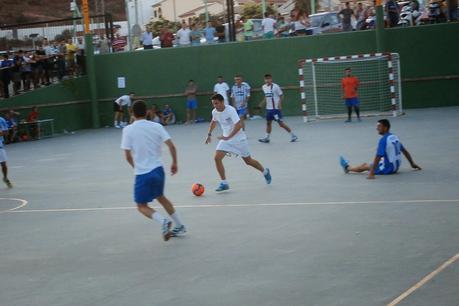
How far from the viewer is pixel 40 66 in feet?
126

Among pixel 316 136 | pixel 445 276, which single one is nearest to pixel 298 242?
pixel 445 276

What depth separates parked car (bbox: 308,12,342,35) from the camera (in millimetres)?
37531

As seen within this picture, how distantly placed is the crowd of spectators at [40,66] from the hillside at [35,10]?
31818mm

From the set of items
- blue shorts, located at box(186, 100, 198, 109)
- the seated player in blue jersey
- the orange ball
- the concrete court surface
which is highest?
blue shorts, located at box(186, 100, 198, 109)

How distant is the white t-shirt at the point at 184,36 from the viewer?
1565 inches

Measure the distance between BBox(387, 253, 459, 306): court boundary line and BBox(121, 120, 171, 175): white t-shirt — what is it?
13.7 feet

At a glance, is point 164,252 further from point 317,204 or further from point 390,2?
point 390,2

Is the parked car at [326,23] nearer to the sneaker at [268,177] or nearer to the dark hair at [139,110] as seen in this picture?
the sneaker at [268,177]

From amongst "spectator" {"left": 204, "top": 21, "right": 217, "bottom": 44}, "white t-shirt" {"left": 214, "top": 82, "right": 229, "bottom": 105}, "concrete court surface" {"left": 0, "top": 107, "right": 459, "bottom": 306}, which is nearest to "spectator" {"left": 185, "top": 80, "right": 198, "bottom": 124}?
"white t-shirt" {"left": 214, "top": 82, "right": 229, "bottom": 105}

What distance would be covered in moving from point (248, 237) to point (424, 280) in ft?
11.4

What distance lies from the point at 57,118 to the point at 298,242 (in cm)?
2884

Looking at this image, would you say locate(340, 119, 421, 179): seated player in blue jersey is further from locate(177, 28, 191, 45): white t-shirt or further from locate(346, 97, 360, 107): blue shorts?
locate(177, 28, 191, 45): white t-shirt

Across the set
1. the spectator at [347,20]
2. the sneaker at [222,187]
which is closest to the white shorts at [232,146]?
the sneaker at [222,187]

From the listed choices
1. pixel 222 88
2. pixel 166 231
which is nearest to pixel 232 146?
pixel 166 231
